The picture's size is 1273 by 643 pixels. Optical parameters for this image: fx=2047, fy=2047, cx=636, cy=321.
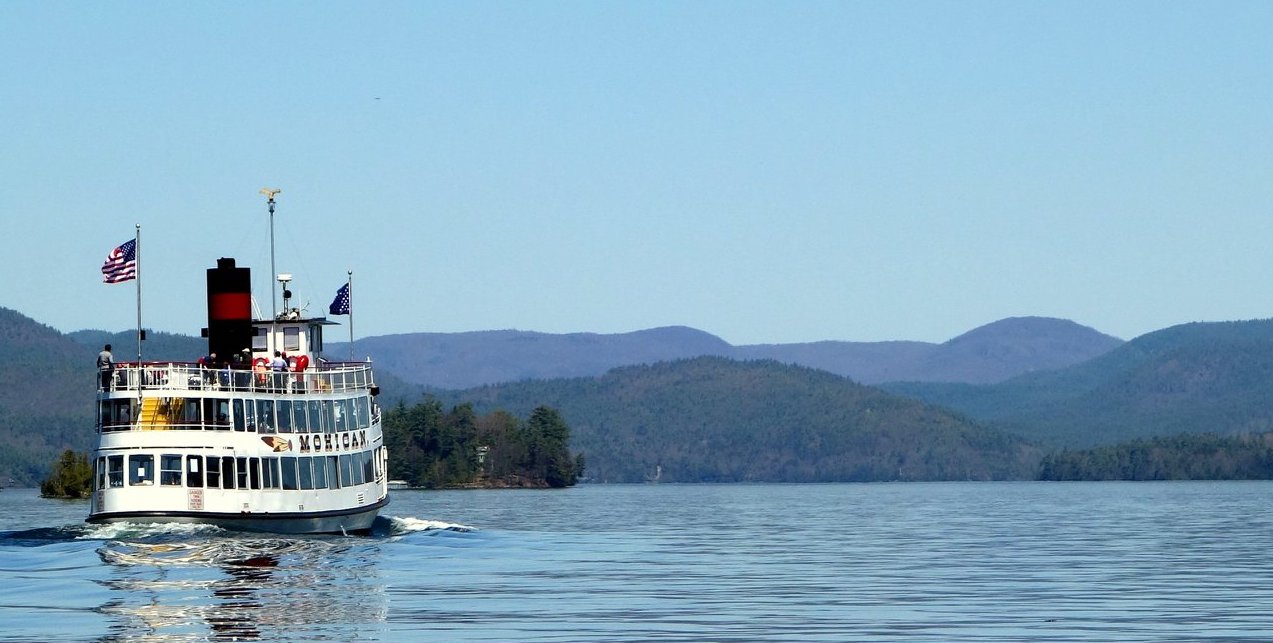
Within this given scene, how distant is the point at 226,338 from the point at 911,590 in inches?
1310

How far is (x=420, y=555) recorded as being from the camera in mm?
72188

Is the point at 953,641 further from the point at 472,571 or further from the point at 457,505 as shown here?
the point at 457,505

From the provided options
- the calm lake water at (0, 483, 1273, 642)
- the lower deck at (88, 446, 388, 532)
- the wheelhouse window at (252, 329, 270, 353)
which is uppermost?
the wheelhouse window at (252, 329, 270, 353)

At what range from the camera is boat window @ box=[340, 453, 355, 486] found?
80125 millimetres

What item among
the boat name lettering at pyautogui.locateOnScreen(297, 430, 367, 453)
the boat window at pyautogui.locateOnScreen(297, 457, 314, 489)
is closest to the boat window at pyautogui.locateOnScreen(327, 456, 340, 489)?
the boat name lettering at pyautogui.locateOnScreen(297, 430, 367, 453)

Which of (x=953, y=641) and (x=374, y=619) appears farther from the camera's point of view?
(x=374, y=619)

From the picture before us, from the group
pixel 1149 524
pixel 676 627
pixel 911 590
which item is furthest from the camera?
pixel 1149 524

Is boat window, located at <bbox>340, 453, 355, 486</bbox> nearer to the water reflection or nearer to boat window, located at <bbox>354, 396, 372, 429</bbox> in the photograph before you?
boat window, located at <bbox>354, 396, 372, 429</bbox>

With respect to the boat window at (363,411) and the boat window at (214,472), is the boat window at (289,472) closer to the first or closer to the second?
the boat window at (214,472)

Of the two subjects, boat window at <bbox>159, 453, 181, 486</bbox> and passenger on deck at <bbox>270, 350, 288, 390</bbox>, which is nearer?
boat window at <bbox>159, 453, 181, 486</bbox>

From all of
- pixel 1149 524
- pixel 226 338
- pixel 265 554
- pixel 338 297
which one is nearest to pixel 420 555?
pixel 265 554

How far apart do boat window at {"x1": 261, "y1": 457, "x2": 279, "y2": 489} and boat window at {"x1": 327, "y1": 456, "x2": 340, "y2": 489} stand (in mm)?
3520

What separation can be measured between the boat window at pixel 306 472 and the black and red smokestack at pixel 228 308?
16.7ft

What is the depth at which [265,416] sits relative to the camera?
2990 inches
